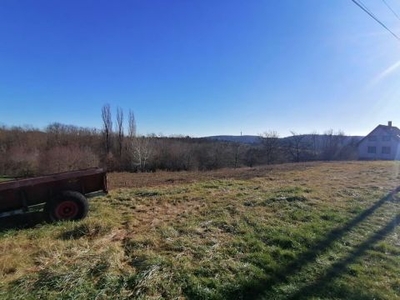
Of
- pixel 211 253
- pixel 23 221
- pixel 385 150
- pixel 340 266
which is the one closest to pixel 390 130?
pixel 385 150

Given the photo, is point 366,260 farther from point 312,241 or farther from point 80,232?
point 80,232

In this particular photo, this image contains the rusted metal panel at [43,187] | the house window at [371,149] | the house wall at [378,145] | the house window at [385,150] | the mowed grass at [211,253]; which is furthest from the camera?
the house window at [371,149]

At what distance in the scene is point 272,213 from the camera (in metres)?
6.85

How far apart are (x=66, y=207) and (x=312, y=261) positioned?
518 centimetres

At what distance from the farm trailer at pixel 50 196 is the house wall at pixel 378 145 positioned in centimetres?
4654

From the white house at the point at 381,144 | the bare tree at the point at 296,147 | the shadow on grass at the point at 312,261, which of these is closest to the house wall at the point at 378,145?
the white house at the point at 381,144

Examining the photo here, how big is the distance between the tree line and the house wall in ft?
8.10

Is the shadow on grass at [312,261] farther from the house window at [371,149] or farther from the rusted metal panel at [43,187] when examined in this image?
the house window at [371,149]

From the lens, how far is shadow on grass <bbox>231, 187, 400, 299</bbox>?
3393 millimetres

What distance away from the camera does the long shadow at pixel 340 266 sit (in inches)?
134

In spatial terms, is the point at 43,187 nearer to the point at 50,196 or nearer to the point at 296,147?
the point at 50,196

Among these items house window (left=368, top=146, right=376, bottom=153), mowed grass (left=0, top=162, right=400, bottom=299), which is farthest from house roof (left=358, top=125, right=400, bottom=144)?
mowed grass (left=0, top=162, right=400, bottom=299)

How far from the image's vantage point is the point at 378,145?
44.6 m

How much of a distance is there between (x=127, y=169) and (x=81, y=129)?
20897mm
